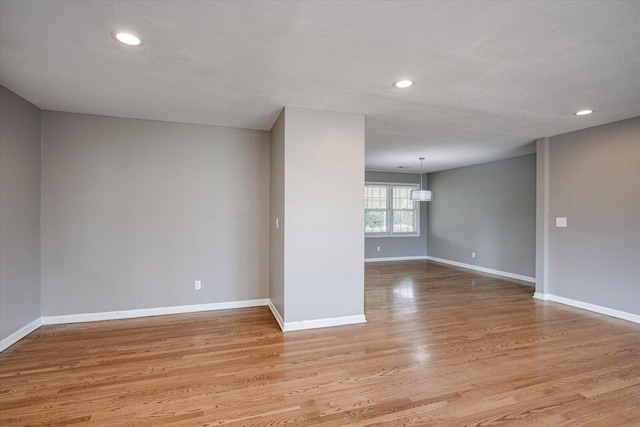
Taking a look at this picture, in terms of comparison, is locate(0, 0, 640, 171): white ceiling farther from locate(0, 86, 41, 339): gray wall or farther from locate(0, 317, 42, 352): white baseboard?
locate(0, 317, 42, 352): white baseboard

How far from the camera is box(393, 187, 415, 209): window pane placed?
8.50m

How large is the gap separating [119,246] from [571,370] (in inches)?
183

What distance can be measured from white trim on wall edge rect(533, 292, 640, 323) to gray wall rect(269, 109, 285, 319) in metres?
3.91

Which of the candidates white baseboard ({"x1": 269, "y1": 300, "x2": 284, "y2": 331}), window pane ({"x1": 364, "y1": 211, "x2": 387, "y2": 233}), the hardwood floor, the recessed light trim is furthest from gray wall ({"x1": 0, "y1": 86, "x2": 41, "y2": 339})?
window pane ({"x1": 364, "y1": 211, "x2": 387, "y2": 233})

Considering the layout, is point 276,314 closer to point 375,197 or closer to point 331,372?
point 331,372

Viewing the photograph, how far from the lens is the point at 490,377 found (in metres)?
2.40

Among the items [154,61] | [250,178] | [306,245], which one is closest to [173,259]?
[250,178]

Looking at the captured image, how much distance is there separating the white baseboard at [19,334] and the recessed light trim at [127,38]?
2.86 meters

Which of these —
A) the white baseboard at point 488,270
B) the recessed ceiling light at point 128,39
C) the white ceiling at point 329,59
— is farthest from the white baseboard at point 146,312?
the white baseboard at point 488,270

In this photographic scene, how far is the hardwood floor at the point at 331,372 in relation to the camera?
196cm

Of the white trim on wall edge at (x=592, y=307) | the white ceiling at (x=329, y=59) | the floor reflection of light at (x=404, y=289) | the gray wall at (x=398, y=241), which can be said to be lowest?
the floor reflection of light at (x=404, y=289)

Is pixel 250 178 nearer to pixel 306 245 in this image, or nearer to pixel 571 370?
pixel 306 245

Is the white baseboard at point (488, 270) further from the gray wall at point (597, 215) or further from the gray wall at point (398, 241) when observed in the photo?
the gray wall at point (597, 215)

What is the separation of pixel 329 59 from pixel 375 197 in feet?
20.3
